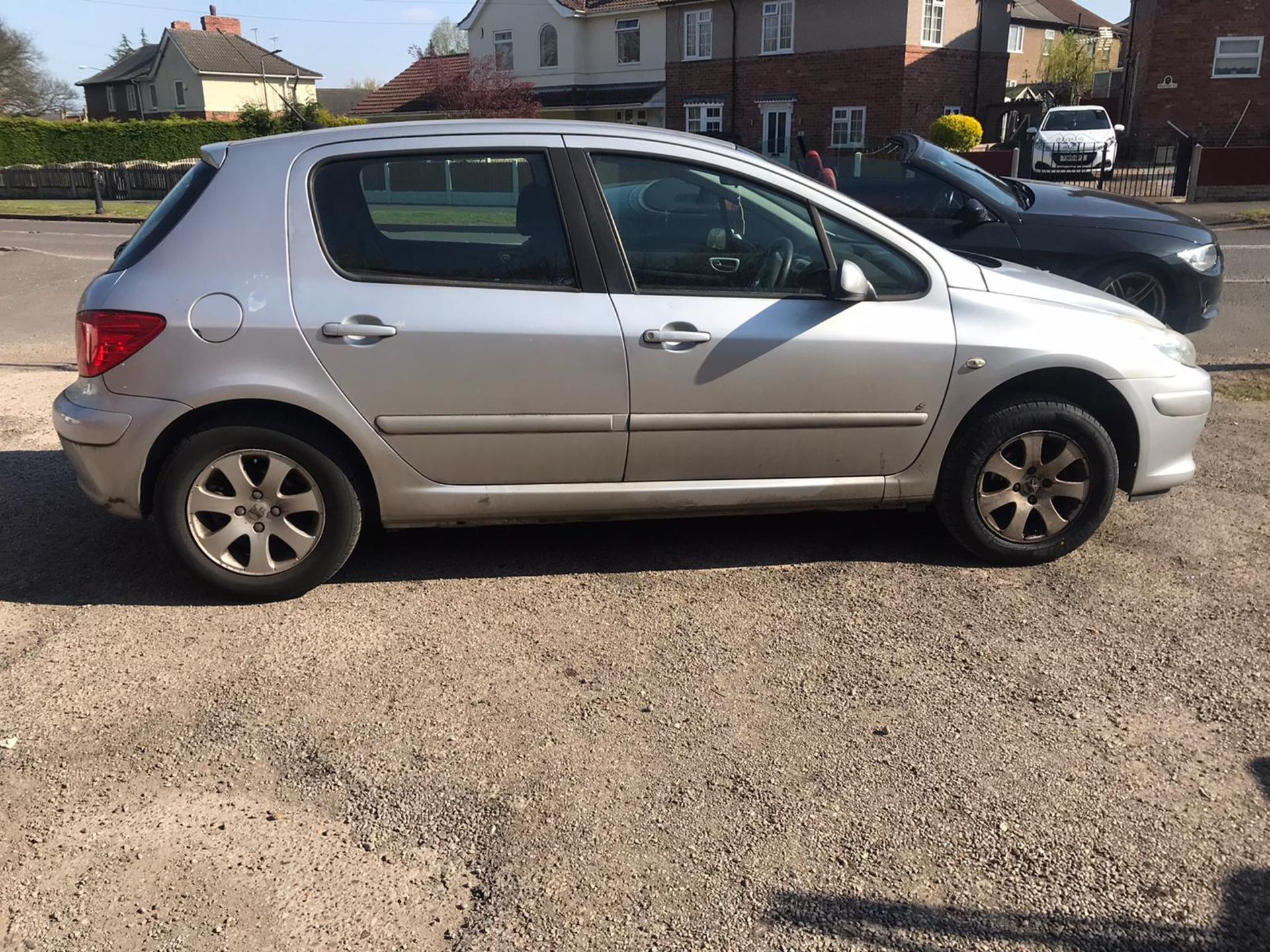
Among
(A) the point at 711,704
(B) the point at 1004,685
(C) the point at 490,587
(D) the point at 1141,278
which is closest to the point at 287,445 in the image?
(C) the point at 490,587

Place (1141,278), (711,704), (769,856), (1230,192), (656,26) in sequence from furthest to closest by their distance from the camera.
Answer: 1. (656,26)
2. (1230,192)
3. (1141,278)
4. (711,704)
5. (769,856)

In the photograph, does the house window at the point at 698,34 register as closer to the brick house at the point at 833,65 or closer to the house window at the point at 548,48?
the brick house at the point at 833,65

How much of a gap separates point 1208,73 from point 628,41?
2062 centimetres

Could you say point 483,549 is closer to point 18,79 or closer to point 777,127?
point 777,127

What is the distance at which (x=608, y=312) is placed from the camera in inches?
167

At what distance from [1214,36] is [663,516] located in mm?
36620

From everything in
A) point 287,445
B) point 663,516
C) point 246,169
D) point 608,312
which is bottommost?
point 663,516

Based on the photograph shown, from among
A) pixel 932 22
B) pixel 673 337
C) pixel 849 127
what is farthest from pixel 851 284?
pixel 932 22

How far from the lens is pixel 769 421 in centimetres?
443

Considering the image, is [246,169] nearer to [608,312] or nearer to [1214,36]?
[608,312]

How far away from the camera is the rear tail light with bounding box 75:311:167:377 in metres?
4.07

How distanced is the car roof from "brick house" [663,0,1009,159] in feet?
108

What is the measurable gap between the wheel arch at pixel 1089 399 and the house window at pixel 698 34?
38732 mm

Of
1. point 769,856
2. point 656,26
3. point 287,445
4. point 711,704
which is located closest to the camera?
point 769,856
